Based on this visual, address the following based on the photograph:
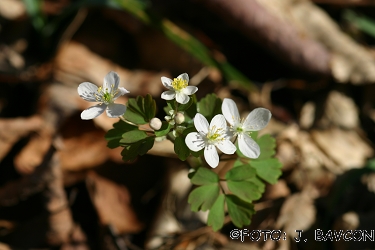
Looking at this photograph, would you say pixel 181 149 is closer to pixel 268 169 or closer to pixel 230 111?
pixel 230 111

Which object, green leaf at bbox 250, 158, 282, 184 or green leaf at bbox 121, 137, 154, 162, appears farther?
green leaf at bbox 250, 158, 282, 184

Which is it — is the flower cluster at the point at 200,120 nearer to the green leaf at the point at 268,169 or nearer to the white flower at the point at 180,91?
the white flower at the point at 180,91

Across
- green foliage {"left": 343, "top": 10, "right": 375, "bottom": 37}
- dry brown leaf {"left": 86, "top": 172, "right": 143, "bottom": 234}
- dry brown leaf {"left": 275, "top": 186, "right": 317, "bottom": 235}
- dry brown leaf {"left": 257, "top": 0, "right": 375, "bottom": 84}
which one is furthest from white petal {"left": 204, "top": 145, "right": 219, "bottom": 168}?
green foliage {"left": 343, "top": 10, "right": 375, "bottom": 37}

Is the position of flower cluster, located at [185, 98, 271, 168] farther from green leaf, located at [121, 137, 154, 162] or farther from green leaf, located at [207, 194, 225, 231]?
green leaf, located at [207, 194, 225, 231]

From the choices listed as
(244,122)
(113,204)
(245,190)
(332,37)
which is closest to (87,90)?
(244,122)

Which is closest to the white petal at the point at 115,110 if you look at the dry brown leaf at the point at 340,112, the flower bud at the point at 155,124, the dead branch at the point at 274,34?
the flower bud at the point at 155,124
